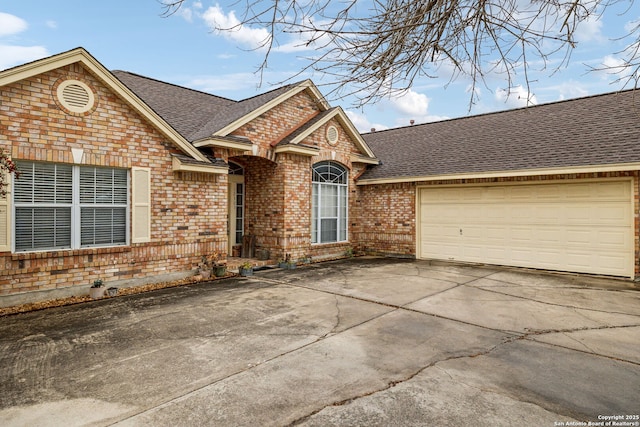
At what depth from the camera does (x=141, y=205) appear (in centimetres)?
774

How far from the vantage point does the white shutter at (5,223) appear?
239 inches

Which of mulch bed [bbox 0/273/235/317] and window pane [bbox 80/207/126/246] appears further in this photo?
window pane [bbox 80/207/126/246]

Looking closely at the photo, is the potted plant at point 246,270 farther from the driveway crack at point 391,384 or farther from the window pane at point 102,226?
the driveway crack at point 391,384

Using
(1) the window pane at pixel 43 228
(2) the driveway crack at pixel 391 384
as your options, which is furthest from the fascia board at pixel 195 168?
(2) the driveway crack at pixel 391 384

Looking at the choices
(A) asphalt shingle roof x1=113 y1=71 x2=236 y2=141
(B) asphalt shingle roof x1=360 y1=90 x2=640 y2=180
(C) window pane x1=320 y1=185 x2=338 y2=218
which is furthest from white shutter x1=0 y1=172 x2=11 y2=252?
(B) asphalt shingle roof x1=360 y1=90 x2=640 y2=180

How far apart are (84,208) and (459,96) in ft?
23.4

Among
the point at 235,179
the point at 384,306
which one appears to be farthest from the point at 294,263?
the point at 384,306

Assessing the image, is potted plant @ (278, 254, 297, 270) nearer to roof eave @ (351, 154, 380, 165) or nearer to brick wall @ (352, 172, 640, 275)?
brick wall @ (352, 172, 640, 275)

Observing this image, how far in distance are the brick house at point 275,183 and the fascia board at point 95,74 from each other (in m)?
0.03

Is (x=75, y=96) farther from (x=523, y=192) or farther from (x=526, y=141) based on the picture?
(x=526, y=141)

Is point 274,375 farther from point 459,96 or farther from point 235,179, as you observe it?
point 235,179

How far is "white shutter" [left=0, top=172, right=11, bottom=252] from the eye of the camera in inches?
239

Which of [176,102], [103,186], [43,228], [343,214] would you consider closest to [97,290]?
[43,228]

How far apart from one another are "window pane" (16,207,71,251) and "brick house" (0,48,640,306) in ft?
0.08
